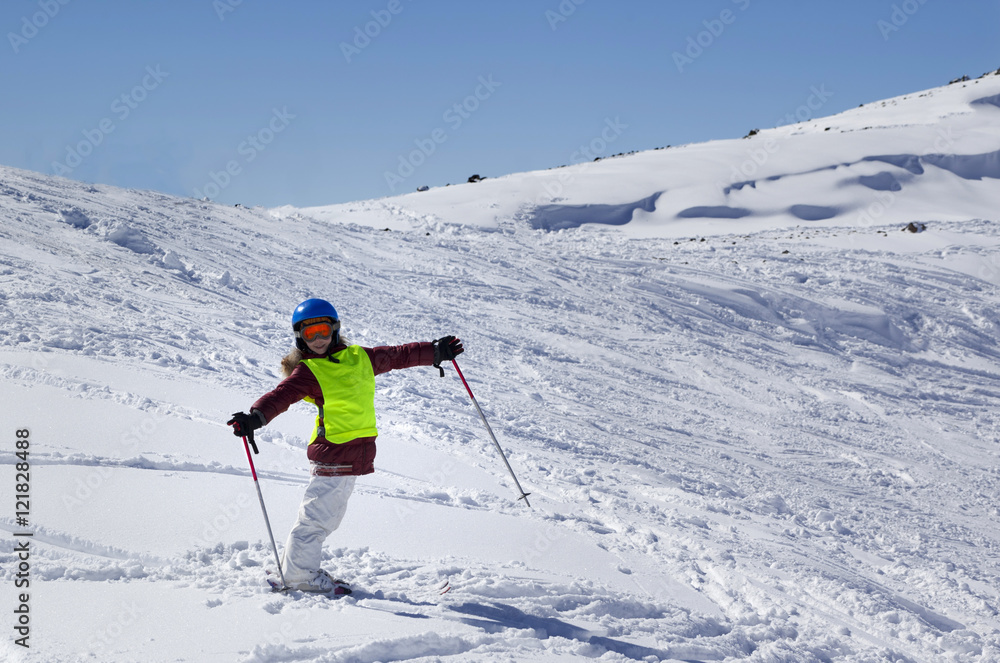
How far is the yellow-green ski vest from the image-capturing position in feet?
12.1

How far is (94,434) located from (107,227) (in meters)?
7.63

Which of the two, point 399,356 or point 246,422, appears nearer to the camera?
point 246,422

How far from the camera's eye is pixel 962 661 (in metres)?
4.34

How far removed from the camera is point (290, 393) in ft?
11.8

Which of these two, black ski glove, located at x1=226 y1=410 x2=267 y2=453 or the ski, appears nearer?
black ski glove, located at x1=226 y1=410 x2=267 y2=453

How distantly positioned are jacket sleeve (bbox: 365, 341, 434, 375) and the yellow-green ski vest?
0.63 feet

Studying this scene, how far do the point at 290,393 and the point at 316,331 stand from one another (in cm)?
35

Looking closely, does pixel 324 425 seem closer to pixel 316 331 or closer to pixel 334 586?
pixel 316 331

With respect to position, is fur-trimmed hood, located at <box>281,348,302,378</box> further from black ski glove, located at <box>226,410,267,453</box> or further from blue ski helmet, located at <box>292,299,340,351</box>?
black ski glove, located at <box>226,410,267,453</box>

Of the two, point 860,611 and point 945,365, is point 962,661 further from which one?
point 945,365

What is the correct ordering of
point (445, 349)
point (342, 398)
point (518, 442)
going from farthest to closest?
point (518, 442) < point (445, 349) < point (342, 398)

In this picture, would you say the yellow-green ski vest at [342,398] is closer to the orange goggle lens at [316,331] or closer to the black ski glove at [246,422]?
the orange goggle lens at [316,331]

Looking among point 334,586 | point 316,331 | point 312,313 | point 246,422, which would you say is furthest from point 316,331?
point 334,586

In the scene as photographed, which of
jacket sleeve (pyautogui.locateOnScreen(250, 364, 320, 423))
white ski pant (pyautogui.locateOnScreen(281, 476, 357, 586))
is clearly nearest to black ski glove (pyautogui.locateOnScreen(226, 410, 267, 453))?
jacket sleeve (pyautogui.locateOnScreen(250, 364, 320, 423))
